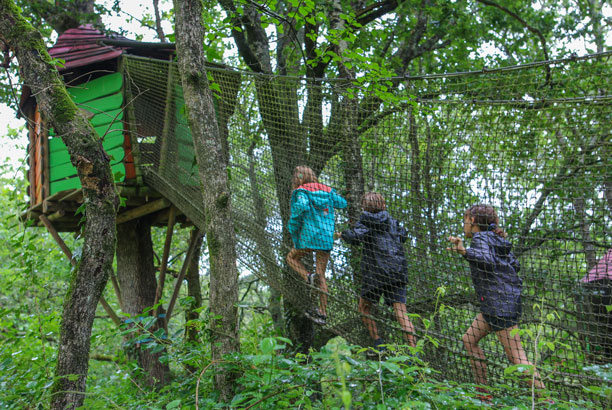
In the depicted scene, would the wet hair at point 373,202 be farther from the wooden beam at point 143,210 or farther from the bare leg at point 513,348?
the wooden beam at point 143,210

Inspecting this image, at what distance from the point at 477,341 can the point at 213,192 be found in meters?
1.74

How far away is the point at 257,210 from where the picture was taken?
12.6ft

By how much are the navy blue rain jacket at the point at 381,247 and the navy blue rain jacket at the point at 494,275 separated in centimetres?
46

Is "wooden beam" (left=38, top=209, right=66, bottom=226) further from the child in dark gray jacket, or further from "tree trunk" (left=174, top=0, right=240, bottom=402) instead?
the child in dark gray jacket

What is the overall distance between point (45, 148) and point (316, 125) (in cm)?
332

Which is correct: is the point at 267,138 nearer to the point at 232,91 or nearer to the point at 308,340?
the point at 232,91

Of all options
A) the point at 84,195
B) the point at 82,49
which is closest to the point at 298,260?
the point at 84,195

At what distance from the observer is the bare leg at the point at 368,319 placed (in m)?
3.29

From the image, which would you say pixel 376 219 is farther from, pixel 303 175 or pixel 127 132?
pixel 127 132

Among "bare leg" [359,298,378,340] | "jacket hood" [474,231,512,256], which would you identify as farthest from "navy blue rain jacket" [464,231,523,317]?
"bare leg" [359,298,378,340]

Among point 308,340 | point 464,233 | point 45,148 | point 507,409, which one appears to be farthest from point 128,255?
point 507,409

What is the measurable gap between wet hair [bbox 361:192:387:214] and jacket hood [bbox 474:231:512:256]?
2.05 feet

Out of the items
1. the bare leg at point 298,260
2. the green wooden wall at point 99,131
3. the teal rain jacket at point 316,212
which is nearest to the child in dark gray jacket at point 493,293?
the teal rain jacket at point 316,212

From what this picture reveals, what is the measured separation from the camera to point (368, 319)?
3348 millimetres
